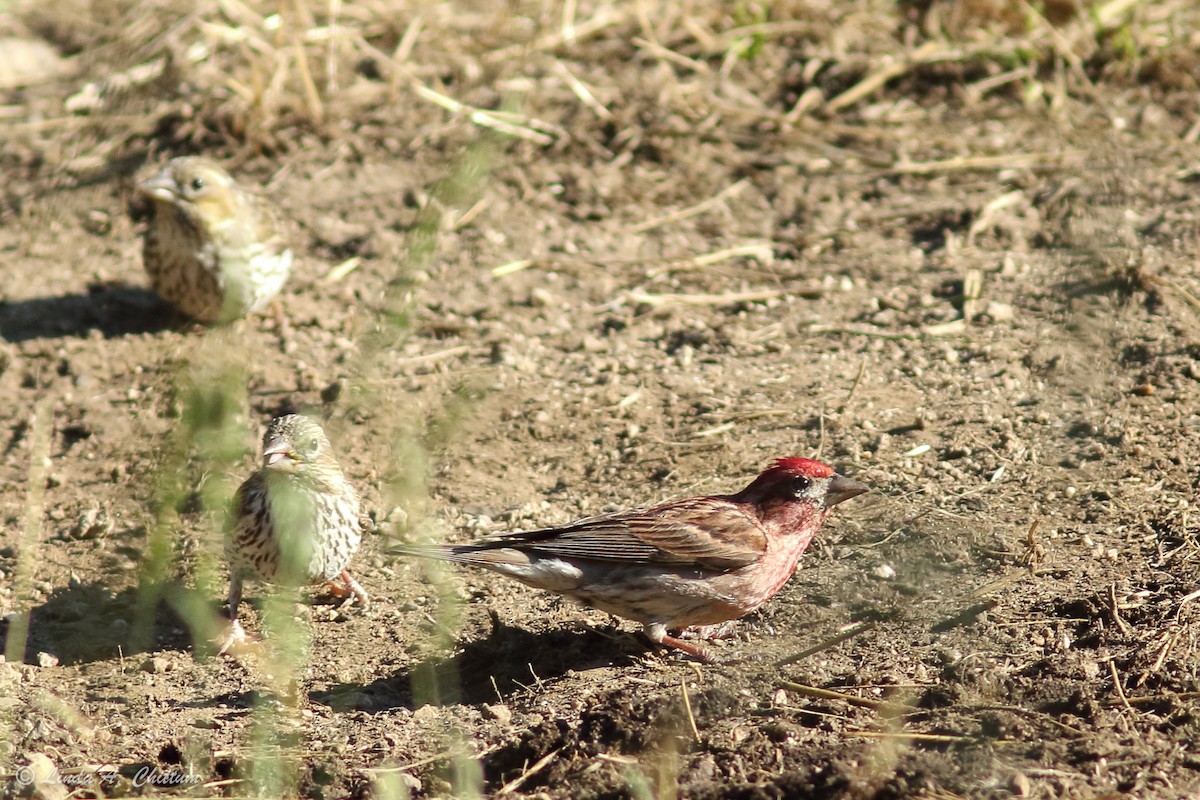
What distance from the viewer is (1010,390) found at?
22.1 feet

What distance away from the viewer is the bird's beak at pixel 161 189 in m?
8.04

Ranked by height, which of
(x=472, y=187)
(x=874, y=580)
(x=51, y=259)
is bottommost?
(x=51, y=259)

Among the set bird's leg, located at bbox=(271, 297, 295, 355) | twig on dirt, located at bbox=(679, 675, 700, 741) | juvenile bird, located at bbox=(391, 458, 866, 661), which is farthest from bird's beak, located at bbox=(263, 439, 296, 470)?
bird's leg, located at bbox=(271, 297, 295, 355)

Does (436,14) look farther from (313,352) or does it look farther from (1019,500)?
(1019,500)

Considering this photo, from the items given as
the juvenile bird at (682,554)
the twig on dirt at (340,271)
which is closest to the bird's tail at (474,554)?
the juvenile bird at (682,554)

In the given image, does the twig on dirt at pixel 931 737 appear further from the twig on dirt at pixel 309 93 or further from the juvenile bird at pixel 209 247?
the twig on dirt at pixel 309 93

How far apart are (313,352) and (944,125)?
454cm

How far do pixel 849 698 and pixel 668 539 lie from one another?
3.24 ft

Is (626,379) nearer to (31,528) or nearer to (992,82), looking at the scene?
(31,528)

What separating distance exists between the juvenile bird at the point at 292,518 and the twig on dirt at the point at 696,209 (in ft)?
11.0

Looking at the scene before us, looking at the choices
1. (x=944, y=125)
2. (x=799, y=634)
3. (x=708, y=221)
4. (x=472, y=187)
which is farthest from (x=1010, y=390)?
(x=472, y=187)

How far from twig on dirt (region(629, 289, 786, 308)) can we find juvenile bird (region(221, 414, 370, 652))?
2.57 m

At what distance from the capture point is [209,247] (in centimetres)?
803

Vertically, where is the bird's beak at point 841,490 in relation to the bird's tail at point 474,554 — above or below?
above
